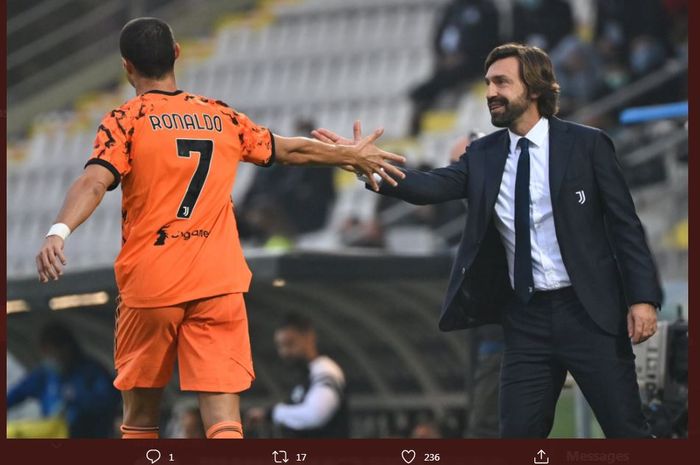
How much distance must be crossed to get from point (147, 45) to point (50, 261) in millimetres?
981

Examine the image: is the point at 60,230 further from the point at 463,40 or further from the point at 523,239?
the point at 463,40

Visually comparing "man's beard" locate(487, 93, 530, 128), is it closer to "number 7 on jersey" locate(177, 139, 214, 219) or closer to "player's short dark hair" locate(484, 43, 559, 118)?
"player's short dark hair" locate(484, 43, 559, 118)

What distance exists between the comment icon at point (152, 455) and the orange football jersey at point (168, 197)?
546mm

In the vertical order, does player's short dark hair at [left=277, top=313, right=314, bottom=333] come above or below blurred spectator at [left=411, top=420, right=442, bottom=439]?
above

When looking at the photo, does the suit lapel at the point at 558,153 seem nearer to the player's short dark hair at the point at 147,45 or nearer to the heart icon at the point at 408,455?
the heart icon at the point at 408,455

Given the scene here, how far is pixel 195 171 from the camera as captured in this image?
6.09m

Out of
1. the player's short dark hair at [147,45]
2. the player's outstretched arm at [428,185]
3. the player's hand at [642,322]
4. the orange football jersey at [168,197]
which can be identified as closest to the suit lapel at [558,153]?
the player's outstretched arm at [428,185]

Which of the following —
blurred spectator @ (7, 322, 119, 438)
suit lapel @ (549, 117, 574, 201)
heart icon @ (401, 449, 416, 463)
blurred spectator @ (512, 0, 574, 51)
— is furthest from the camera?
blurred spectator @ (512, 0, 574, 51)

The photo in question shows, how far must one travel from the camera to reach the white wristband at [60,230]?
5792 millimetres

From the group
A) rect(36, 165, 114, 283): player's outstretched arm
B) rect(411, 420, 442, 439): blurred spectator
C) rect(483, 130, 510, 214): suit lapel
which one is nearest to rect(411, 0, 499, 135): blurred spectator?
rect(411, 420, 442, 439): blurred spectator

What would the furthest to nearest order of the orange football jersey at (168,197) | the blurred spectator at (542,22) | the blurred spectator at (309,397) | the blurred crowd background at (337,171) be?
the blurred spectator at (542,22)
the blurred crowd background at (337,171)
the blurred spectator at (309,397)
the orange football jersey at (168,197)

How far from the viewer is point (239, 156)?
20.6 ft

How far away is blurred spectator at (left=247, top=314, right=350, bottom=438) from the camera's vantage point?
10.3m

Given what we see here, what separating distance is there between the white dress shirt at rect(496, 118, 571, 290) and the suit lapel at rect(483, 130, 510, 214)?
1.0 inches
